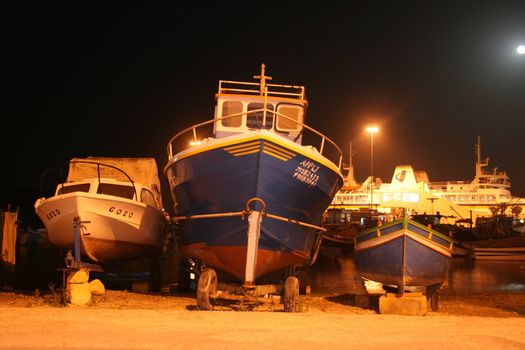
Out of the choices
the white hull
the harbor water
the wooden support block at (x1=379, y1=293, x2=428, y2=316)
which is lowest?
the wooden support block at (x1=379, y1=293, x2=428, y2=316)

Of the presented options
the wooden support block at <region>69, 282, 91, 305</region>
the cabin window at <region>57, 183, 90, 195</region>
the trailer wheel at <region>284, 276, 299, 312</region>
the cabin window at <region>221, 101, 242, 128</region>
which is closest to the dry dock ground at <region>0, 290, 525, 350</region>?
the wooden support block at <region>69, 282, 91, 305</region>

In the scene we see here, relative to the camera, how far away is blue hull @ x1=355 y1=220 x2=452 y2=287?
32.8 ft

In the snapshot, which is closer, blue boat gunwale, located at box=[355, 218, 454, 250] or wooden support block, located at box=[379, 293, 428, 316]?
wooden support block, located at box=[379, 293, 428, 316]

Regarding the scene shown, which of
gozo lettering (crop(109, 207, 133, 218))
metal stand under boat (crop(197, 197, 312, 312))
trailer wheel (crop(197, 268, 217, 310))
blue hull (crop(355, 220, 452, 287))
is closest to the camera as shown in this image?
metal stand under boat (crop(197, 197, 312, 312))

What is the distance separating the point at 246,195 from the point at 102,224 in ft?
14.9

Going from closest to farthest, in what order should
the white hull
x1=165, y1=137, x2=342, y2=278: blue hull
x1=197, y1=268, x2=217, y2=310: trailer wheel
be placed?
x1=165, y1=137, x2=342, y2=278: blue hull < x1=197, y1=268, x2=217, y2=310: trailer wheel < the white hull

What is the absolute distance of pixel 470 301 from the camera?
12234 mm

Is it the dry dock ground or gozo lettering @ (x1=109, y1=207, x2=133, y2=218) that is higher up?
gozo lettering @ (x1=109, y1=207, x2=133, y2=218)

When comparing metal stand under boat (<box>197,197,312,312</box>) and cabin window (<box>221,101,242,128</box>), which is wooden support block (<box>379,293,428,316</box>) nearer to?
metal stand under boat (<box>197,197,312,312</box>)

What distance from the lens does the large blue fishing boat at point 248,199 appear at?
8.63 m

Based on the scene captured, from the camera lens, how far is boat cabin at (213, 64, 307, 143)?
1164 cm

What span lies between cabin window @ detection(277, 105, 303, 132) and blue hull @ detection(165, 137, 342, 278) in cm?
216

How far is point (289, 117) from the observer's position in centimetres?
1174

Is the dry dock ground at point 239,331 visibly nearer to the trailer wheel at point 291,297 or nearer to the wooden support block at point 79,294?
the wooden support block at point 79,294
